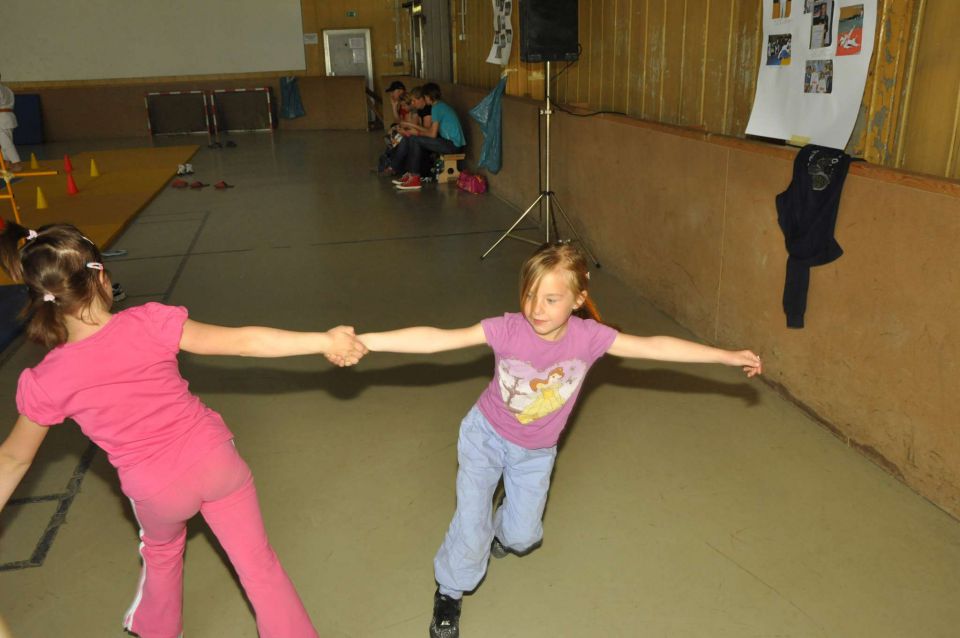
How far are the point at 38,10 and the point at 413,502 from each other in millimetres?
18620

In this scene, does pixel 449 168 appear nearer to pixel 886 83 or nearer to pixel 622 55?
pixel 622 55

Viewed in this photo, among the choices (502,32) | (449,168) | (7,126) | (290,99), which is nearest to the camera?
(502,32)

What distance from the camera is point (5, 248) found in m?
2.15

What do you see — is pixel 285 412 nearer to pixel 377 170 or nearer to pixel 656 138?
pixel 656 138

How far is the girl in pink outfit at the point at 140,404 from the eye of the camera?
6.63ft

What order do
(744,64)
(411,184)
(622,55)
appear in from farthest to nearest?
(411,184)
(622,55)
(744,64)

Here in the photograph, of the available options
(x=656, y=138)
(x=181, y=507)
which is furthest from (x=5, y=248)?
(x=656, y=138)

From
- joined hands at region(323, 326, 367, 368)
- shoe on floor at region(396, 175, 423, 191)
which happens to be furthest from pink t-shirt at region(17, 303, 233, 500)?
shoe on floor at region(396, 175, 423, 191)

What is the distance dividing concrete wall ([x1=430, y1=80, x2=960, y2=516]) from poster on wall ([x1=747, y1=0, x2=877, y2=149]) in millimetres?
192

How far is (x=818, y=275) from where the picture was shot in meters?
3.73

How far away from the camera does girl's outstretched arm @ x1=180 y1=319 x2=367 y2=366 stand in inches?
85.6

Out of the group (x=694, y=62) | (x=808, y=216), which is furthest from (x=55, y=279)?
(x=694, y=62)

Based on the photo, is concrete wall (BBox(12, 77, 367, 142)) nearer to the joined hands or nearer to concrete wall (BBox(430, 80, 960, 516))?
concrete wall (BBox(430, 80, 960, 516))

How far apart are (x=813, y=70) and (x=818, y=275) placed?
1038 mm
